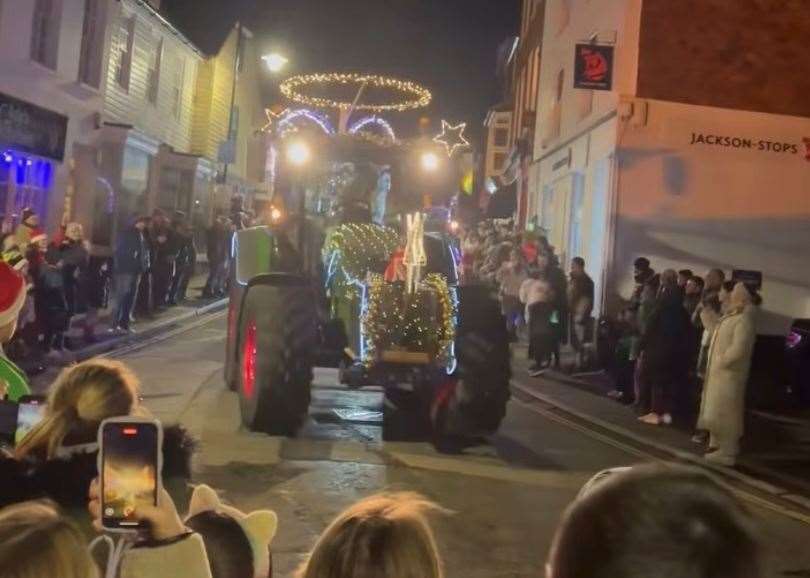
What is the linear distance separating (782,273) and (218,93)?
21297 mm

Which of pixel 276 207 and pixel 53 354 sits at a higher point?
pixel 276 207

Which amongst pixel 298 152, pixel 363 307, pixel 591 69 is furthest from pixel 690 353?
pixel 591 69

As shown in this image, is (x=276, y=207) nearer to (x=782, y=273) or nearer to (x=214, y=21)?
(x=782, y=273)

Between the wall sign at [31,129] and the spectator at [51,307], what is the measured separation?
5351 millimetres

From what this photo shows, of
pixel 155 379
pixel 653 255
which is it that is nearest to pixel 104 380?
pixel 155 379

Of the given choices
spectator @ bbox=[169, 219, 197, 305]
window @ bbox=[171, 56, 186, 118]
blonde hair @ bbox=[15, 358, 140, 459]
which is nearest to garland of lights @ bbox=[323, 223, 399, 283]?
blonde hair @ bbox=[15, 358, 140, 459]

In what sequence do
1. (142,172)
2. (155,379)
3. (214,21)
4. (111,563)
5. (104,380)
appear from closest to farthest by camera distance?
(111,563) < (104,380) < (155,379) < (142,172) < (214,21)

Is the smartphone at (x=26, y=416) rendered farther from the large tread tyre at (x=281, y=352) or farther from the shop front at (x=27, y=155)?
the shop front at (x=27, y=155)

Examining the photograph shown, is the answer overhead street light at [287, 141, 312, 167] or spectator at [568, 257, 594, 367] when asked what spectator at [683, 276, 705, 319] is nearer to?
spectator at [568, 257, 594, 367]

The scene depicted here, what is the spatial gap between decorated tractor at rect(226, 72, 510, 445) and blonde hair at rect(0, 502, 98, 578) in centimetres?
700

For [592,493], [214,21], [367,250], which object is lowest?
[592,493]

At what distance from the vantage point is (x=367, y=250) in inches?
390

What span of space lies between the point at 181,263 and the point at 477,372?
12512 millimetres

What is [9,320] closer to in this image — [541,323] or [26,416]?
[26,416]
